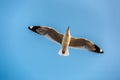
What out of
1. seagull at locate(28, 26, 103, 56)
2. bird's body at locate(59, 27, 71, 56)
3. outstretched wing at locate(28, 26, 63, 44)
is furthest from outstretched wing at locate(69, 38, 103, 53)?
outstretched wing at locate(28, 26, 63, 44)

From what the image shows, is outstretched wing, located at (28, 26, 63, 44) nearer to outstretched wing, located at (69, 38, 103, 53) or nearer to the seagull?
the seagull

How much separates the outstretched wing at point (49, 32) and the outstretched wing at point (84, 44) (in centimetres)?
38

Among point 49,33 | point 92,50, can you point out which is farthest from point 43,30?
point 92,50

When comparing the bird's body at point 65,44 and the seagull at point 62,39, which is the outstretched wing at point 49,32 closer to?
the seagull at point 62,39

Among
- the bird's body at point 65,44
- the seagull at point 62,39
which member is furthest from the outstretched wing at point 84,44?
the bird's body at point 65,44

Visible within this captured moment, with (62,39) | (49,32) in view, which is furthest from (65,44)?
(49,32)

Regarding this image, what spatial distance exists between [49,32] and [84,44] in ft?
3.49

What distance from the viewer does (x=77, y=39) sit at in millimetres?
9117

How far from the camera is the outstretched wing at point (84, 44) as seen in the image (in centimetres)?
909

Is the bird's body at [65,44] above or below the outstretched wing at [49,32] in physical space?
below

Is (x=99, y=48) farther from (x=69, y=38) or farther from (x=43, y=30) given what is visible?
(x=43, y=30)

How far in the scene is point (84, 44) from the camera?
9.19 m

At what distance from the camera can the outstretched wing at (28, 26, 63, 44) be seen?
908cm

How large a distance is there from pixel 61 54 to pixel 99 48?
1.23 meters
